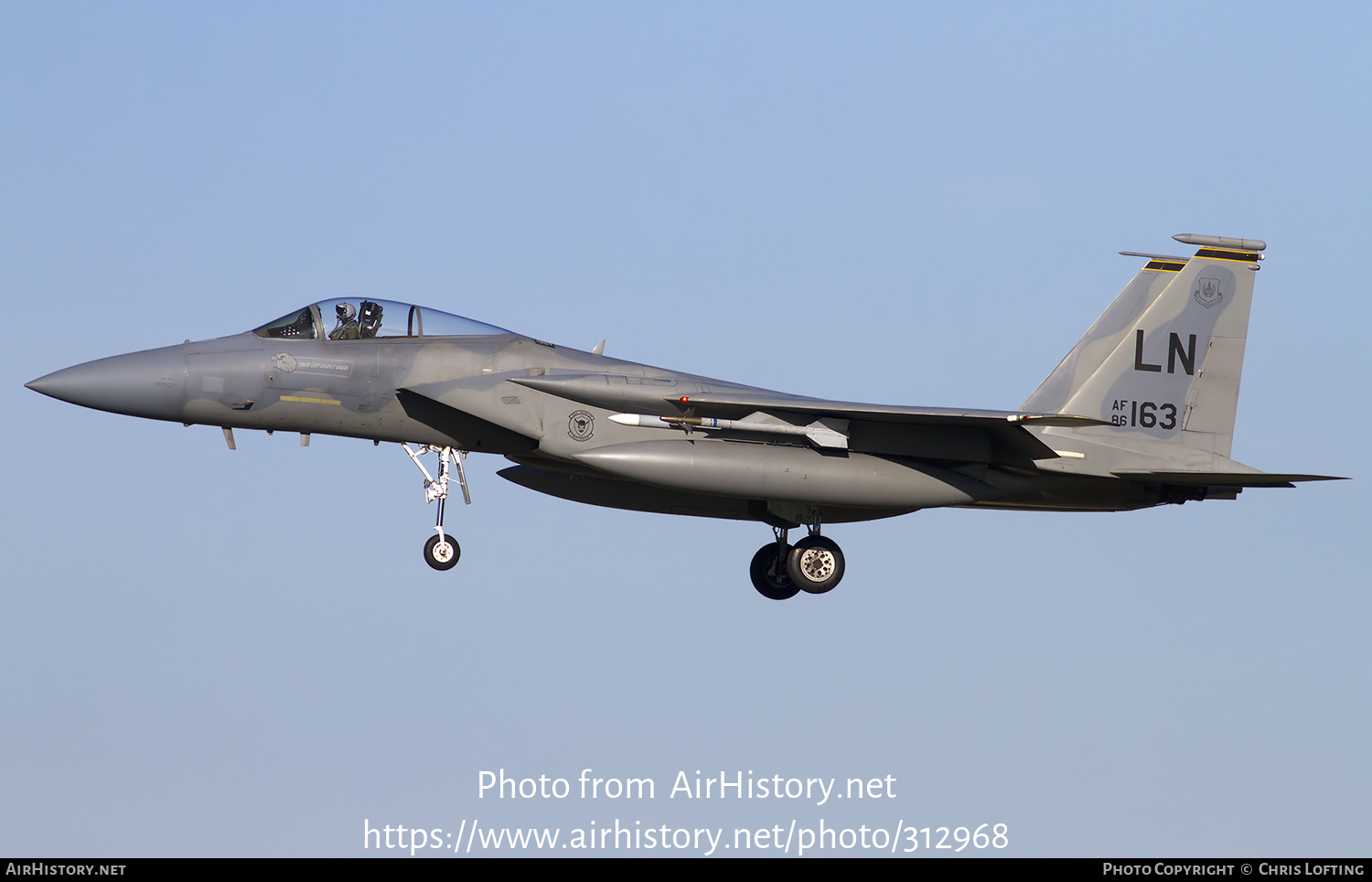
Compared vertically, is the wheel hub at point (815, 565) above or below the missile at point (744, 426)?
below

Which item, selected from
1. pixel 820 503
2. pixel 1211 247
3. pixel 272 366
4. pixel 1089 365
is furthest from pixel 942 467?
pixel 272 366

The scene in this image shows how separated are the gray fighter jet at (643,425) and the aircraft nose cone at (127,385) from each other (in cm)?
2

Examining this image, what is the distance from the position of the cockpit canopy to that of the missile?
2.19 meters

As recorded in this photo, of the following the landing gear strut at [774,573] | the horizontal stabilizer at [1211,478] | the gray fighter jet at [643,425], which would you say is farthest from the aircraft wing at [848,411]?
the landing gear strut at [774,573]

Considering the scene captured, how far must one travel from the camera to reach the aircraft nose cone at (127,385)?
680 inches

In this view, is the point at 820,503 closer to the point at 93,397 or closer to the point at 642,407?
the point at 642,407

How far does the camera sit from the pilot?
1819 centimetres

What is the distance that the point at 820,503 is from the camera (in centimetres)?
1828

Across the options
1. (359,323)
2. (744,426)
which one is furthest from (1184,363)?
(359,323)

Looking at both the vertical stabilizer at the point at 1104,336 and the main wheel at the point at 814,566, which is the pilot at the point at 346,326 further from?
the vertical stabilizer at the point at 1104,336

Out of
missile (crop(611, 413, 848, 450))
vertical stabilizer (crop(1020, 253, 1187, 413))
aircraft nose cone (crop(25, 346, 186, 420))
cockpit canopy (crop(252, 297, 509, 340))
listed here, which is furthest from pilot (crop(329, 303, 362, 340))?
vertical stabilizer (crop(1020, 253, 1187, 413))

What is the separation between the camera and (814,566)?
1895 centimetres

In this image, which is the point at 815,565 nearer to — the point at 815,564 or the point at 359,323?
the point at 815,564

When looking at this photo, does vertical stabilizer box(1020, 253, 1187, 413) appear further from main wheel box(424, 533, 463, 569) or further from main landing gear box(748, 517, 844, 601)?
main wheel box(424, 533, 463, 569)
